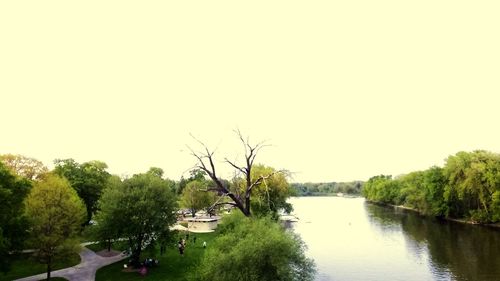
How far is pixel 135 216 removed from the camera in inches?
1710

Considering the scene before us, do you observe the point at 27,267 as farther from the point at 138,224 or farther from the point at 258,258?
the point at 258,258

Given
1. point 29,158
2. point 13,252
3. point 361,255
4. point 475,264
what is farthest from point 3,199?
point 475,264

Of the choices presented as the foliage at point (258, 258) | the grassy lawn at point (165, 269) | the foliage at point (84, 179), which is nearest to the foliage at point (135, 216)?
the grassy lawn at point (165, 269)

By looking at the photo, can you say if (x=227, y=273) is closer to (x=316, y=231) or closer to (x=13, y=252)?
(x=13, y=252)

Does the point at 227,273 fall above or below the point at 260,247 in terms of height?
below

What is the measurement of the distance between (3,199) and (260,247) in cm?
2398

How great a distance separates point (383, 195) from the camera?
166 meters

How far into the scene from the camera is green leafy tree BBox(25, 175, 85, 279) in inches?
1508

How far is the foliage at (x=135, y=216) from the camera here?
145 ft

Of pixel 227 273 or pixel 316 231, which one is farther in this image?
pixel 316 231

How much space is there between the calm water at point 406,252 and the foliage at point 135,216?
1911 centimetres

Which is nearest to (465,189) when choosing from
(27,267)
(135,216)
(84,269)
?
(135,216)

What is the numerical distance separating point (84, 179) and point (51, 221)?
100 ft

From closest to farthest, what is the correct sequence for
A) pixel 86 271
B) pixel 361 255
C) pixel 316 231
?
pixel 86 271 < pixel 361 255 < pixel 316 231
